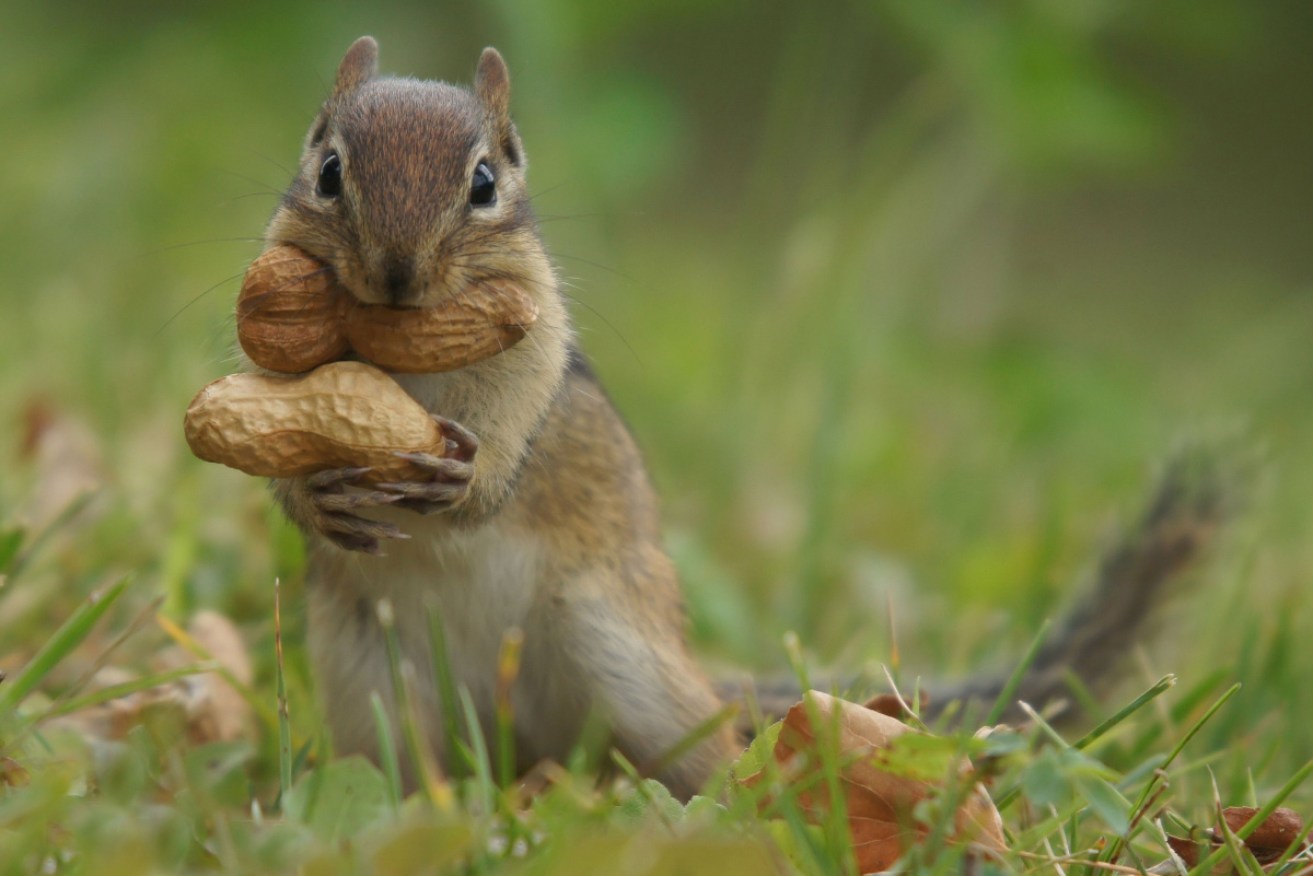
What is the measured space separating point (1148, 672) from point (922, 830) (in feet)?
3.32

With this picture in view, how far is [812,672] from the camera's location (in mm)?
2768

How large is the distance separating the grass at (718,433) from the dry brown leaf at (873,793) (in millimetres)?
58

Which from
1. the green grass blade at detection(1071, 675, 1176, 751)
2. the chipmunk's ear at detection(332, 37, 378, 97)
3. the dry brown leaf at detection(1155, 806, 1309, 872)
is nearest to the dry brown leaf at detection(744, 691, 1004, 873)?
the green grass blade at detection(1071, 675, 1176, 751)

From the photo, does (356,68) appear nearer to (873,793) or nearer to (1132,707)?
(873,793)

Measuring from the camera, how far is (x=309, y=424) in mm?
2102

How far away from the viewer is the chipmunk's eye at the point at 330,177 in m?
2.16

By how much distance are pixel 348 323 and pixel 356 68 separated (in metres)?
0.56

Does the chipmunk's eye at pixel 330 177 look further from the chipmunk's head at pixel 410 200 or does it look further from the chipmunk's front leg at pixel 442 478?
the chipmunk's front leg at pixel 442 478

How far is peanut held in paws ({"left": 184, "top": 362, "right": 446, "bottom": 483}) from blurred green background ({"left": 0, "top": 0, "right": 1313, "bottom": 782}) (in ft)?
1.32

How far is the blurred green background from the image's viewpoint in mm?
3240

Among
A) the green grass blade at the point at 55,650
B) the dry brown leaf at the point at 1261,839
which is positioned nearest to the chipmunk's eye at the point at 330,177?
the green grass blade at the point at 55,650

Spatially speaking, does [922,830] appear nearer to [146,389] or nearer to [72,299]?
[146,389]

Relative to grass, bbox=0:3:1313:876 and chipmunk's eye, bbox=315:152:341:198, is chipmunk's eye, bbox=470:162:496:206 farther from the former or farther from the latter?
grass, bbox=0:3:1313:876

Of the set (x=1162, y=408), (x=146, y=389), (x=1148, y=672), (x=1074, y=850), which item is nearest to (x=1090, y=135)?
(x=1162, y=408)
